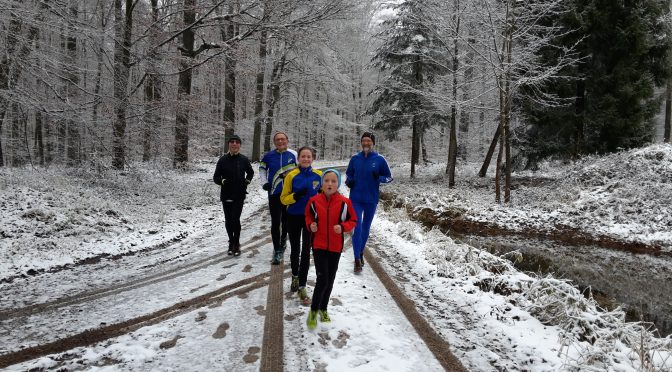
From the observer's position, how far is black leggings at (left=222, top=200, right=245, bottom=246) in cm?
675

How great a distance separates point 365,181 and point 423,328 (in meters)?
2.44

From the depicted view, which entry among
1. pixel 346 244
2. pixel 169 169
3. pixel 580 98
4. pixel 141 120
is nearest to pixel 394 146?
pixel 580 98

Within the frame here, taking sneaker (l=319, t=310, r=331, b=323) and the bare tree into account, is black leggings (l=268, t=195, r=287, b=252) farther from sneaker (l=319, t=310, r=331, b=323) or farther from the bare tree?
the bare tree

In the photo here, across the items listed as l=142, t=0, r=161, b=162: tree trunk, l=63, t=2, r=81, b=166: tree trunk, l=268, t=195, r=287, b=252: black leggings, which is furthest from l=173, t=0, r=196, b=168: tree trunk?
l=268, t=195, r=287, b=252: black leggings

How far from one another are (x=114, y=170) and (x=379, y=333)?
1134cm

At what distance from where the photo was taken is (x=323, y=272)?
4051 millimetres

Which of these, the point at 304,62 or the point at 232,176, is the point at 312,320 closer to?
the point at 232,176

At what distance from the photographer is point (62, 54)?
339 inches

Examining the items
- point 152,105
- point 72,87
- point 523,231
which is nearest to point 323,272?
point 523,231

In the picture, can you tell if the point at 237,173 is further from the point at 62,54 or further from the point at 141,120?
the point at 141,120

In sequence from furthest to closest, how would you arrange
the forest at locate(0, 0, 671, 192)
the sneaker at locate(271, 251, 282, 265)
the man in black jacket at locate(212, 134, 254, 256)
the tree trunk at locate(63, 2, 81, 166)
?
the forest at locate(0, 0, 671, 192) → the tree trunk at locate(63, 2, 81, 166) → the man in black jacket at locate(212, 134, 254, 256) → the sneaker at locate(271, 251, 282, 265)

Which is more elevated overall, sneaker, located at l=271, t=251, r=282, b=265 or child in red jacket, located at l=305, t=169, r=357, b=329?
child in red jacket, located at l=305, t=169, r=357, b=329

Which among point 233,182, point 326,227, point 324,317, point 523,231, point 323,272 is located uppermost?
point 233,182

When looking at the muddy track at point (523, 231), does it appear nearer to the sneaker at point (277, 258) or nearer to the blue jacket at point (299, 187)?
the sneaker at point (277, 258)
